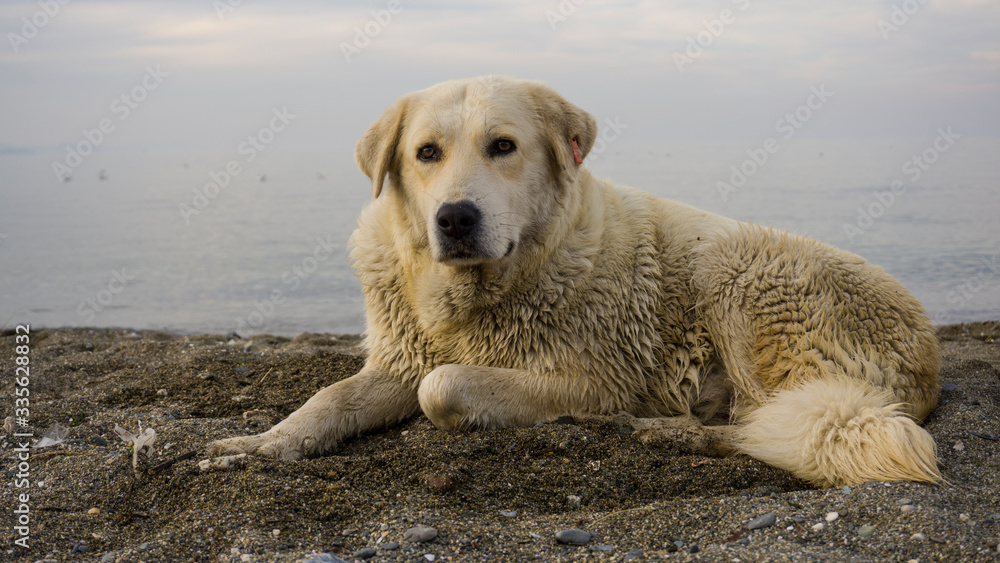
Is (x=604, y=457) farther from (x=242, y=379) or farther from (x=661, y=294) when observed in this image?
(x=242, y=379)

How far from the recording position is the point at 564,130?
4344 millimetres

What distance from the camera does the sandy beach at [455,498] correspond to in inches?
105

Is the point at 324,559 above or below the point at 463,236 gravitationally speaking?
below

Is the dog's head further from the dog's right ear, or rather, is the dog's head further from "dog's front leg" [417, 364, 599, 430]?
"dog's front leg" [417, 364, 599, 430]

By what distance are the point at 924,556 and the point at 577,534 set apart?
1153 mm

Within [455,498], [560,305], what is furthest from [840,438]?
[455,498]

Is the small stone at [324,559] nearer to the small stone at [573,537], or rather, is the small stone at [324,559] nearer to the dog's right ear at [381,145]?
the small stone at [573,537]

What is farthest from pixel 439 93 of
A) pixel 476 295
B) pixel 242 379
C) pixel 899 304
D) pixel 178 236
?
pixel 178 236

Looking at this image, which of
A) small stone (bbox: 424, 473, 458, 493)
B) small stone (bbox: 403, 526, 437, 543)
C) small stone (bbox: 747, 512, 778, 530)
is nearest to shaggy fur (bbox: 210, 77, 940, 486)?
small stone (bbox: 424, 473, 458, 493)

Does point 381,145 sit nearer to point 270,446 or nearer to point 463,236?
point 463,236

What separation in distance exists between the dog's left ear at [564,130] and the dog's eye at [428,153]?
654 mm

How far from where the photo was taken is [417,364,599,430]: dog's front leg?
399cm

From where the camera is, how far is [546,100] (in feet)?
14.3

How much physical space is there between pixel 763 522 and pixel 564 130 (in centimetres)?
244
